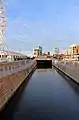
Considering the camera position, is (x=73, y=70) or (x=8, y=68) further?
(x=73, y=70)

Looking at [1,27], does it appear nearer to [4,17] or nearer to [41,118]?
[4,17]

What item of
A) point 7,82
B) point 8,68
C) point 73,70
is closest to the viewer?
point 7,82

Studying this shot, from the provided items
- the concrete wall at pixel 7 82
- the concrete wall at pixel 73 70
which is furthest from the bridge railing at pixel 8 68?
the concrete wall at pixel 73 70

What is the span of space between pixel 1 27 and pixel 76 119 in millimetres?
65028

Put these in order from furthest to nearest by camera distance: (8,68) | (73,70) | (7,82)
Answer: (73,70), (8,68), (7,82)

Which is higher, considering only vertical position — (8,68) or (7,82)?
(8,68)

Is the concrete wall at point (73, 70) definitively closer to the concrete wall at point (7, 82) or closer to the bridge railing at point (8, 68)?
the bridge railing at point (8, 68)

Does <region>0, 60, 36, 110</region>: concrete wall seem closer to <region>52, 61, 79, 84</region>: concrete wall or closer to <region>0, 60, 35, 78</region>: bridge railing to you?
<region>0, 60, 35, 78</region>: bridge railing

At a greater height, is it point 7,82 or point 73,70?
point 7,82

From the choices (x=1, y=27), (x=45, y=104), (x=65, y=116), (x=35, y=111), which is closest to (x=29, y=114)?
(x=35, y=111)

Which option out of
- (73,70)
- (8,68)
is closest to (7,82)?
(8,68)

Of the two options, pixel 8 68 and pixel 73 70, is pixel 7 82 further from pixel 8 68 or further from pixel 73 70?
pixel 73 70

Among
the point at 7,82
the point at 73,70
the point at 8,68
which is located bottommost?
the point at 73,70

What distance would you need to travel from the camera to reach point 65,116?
17250mm
